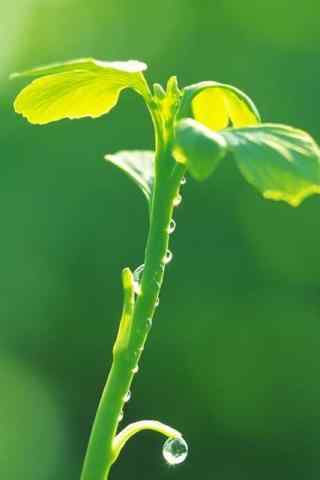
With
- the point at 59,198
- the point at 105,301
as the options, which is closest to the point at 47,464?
the point at 105,301

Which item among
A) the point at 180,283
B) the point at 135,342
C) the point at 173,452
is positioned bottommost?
A: the point at 180,283

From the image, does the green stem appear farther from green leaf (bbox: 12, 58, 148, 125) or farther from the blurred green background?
the blurred green background

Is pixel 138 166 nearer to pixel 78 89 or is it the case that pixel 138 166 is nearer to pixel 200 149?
pixel 78 89

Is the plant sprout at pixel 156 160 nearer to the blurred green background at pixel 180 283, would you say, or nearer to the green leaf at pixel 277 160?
the green leaf at pixel 277 160

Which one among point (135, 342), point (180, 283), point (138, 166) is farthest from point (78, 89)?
point (180, 283)

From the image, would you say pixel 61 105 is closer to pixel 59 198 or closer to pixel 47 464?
pixel 59 198

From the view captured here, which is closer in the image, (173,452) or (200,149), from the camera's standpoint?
(200,149)

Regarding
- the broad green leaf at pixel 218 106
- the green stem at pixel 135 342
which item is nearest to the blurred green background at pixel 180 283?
the broad green leaf at pixel 218 106
